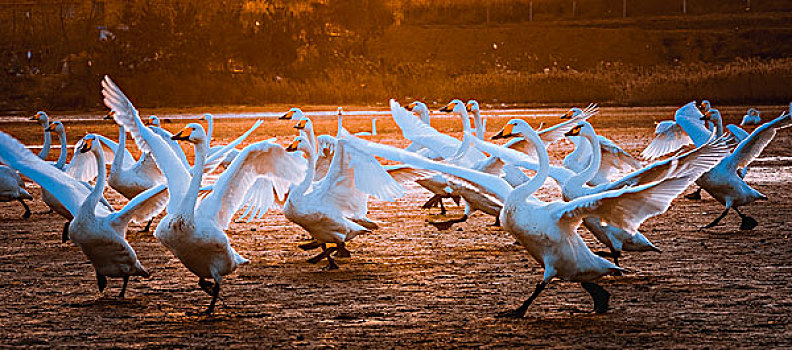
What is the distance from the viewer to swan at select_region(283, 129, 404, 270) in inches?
395

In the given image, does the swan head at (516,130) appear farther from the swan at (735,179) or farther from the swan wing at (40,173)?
the swan at (735,179)

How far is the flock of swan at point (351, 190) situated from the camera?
8.14m

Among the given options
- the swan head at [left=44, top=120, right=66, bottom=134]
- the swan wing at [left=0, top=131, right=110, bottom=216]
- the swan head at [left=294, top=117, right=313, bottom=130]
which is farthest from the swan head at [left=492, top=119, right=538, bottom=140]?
the swan head at [left=44, top=120, right=66, bottom=134]

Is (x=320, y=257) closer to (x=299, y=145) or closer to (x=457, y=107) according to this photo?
(x=299, y=145)

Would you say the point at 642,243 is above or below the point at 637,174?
below

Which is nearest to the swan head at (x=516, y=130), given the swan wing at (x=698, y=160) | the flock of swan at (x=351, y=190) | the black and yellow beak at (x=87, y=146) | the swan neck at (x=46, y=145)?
the flock of swan at (x=351, y=190)

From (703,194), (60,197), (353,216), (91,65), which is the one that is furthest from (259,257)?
(91,65)

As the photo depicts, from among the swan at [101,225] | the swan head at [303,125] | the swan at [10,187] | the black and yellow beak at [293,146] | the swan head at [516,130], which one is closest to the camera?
the swan at [101,225]

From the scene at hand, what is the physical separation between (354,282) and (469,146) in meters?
3.39

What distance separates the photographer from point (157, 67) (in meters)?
44.1

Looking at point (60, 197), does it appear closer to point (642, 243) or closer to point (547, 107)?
point (642, 243)

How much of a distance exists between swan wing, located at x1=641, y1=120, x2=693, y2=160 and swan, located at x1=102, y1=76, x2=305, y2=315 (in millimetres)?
6284

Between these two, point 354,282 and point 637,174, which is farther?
point 354,282

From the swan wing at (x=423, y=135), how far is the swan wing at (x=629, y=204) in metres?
Result: 4.72
